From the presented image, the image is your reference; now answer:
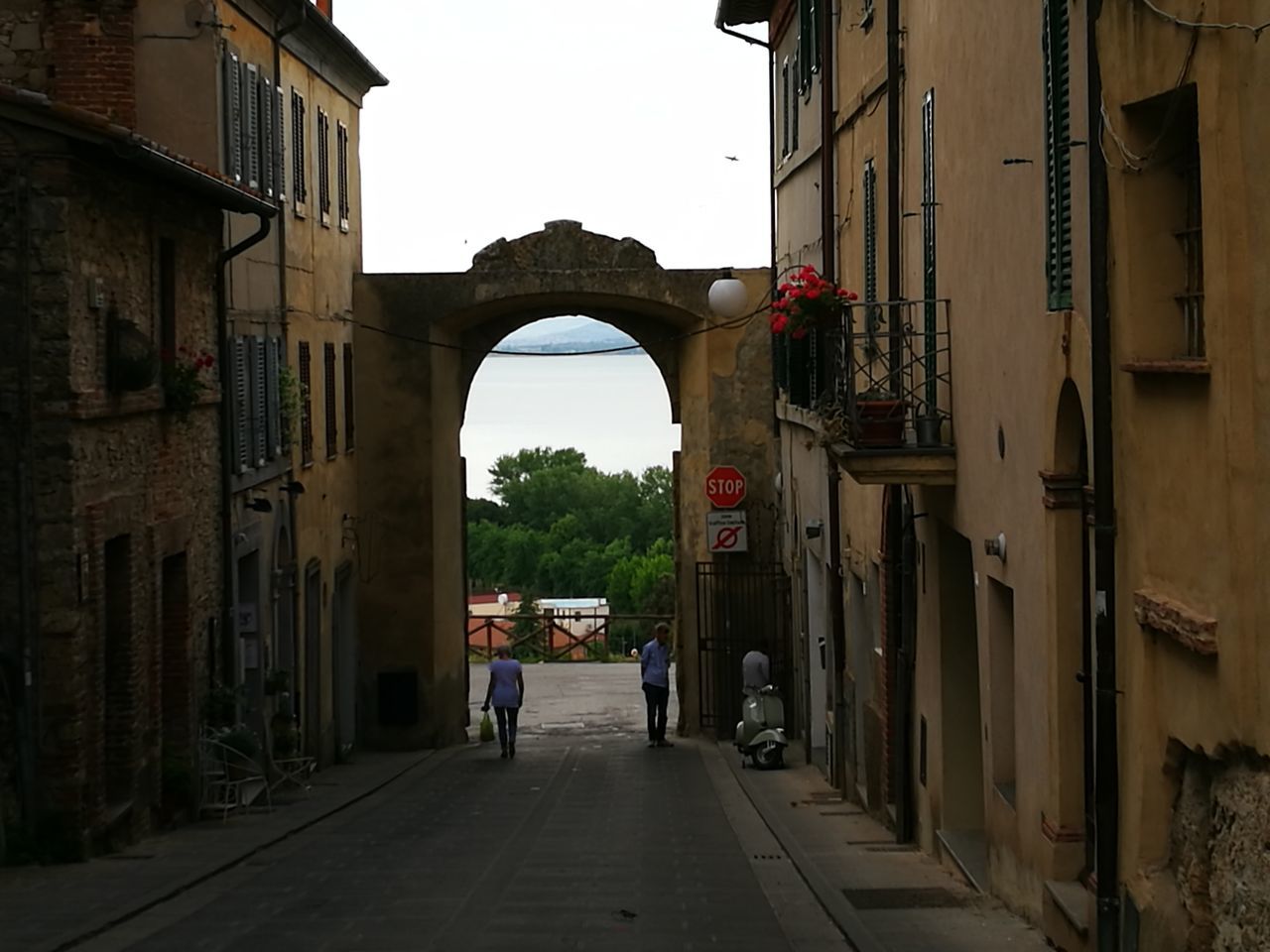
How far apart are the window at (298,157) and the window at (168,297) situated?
6428 mm

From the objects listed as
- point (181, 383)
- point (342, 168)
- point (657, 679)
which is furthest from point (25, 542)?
point (342, 168)

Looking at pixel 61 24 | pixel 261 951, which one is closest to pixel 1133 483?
pixel 261 951

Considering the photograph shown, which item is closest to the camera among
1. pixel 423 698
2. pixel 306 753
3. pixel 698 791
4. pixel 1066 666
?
pixel 1066 666

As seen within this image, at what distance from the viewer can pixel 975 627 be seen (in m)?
14.1

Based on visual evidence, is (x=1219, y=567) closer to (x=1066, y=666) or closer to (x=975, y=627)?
(x=1066, y=666)

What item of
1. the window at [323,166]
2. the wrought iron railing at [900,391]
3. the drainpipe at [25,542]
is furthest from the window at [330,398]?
the drainpipe at [25,542]

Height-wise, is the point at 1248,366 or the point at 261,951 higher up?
the point at 1248,366

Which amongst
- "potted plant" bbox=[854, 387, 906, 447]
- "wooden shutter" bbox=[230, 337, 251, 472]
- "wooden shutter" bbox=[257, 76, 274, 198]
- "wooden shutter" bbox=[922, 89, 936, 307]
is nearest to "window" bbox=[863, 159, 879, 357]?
"wooden shutter" bbox=[922, 89, 936, 307]

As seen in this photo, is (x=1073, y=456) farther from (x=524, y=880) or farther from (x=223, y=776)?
(x=223, y=776)

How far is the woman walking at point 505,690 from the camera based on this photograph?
25.3m

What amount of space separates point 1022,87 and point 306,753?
15116 mm

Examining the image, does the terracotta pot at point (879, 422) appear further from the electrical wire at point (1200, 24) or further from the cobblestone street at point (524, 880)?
the electrical wire at point (1200, 24)

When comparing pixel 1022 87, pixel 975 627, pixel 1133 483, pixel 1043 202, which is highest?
pixel 1022 87

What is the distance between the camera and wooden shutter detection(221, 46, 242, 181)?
19500 mm
